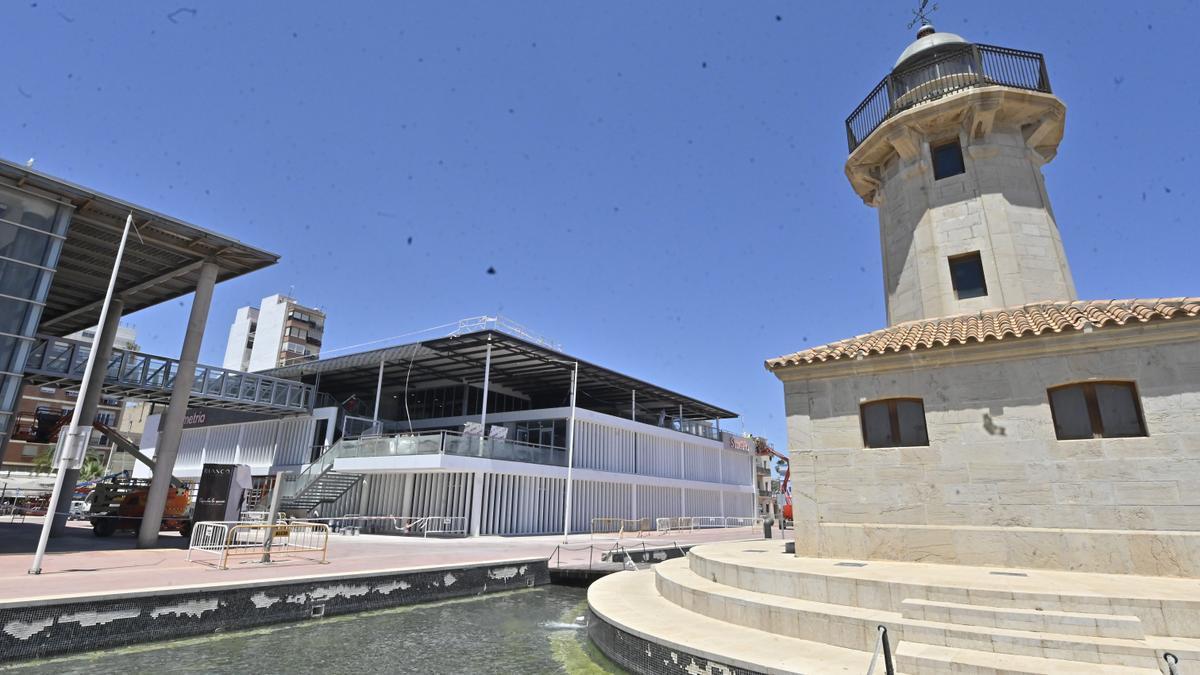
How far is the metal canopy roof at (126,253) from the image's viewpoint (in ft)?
49.7

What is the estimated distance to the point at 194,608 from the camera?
31.4 ft

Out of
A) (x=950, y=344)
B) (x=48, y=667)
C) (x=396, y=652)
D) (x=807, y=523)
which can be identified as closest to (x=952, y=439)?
(x=950, y=344)

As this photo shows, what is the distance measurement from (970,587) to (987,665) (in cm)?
168

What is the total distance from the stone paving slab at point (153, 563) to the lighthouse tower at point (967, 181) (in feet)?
40.4

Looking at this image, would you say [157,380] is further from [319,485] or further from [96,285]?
[319,485]

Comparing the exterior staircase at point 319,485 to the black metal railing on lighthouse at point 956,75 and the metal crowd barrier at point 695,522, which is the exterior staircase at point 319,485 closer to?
the metal crowd barrier at point 695,522

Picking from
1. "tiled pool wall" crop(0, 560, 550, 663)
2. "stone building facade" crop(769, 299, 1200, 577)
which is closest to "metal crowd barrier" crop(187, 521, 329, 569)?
"tiled pool wall" crop(0, 560, 550, 663)

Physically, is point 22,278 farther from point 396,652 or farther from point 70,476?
point 396,652

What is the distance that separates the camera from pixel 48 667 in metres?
7.71

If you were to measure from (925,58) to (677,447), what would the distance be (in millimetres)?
32538

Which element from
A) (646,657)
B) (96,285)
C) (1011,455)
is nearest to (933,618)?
(646,657)

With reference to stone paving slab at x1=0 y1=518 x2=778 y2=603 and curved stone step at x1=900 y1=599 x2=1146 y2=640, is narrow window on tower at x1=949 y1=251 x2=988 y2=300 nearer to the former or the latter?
curved stone step at x1=900 y1=599 x2=1146 y2=640

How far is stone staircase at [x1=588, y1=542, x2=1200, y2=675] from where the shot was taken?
5664 mm

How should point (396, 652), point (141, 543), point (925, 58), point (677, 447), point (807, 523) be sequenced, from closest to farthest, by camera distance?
point (396, 652) → point (807, 523) → point (925, 58) → point (141, 543) → point (677, 447)
